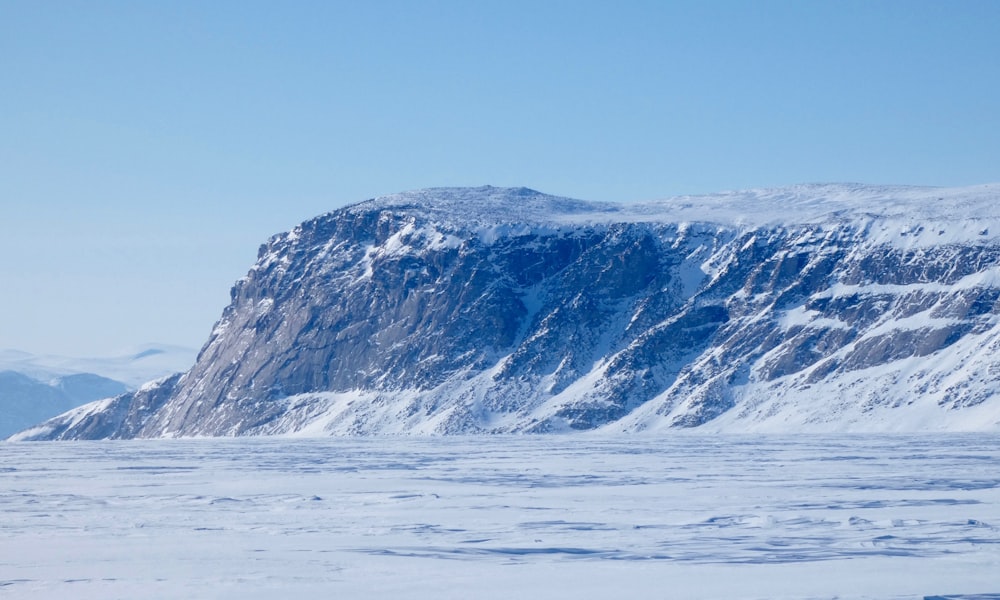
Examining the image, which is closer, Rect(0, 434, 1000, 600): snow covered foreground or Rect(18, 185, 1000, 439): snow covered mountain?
Rect(0, 434, 1000, 600): snow covered foreground

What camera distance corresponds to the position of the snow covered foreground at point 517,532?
80.0 feet

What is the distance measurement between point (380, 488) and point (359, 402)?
107 meters

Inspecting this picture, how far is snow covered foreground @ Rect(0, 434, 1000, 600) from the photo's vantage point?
2439 cm

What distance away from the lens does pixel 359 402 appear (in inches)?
6078

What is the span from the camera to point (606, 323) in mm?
158125

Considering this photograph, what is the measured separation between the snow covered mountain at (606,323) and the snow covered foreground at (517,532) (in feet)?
221

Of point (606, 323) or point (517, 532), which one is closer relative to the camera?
point (517, 532)

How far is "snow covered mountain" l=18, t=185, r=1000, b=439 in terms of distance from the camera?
130 m

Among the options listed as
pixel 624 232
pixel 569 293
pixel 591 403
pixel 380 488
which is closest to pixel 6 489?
pixel 380 488

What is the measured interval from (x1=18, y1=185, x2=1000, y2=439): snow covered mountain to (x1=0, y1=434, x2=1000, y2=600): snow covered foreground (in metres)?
67.3

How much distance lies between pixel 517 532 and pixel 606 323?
414 ft

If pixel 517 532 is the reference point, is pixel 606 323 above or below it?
above

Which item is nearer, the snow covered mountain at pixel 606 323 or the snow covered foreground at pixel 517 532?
the snow covered foreground at pixel 517 532

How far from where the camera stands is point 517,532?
32.7 m
